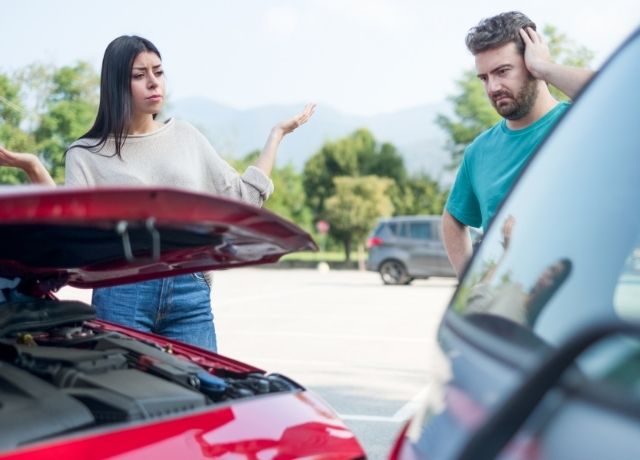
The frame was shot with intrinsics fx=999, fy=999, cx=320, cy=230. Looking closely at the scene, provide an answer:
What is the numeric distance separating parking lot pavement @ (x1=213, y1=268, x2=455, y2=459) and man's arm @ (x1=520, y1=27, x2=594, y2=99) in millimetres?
902

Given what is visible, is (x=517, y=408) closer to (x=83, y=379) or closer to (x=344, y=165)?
(x=83, y=379)

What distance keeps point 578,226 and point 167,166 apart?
2482 millimetres

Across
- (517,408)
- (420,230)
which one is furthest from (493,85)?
(420,230)

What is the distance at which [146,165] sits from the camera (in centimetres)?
A: 365

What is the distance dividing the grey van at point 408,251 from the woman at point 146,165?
60.4 feet

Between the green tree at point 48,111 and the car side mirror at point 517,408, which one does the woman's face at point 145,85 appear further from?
the green tree at point 48,111

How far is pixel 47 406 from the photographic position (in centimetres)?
194

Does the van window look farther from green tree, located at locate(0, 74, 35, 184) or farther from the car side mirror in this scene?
the car side mirror

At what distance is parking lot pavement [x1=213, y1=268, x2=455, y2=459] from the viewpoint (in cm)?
713

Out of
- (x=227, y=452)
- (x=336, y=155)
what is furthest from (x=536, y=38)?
(x=336, y=155)

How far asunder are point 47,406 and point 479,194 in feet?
6.41

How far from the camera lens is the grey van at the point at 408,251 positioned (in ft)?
72.8

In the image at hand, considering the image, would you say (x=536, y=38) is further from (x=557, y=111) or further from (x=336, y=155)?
(x=336, y=155)

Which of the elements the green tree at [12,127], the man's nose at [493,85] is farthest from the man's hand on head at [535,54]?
the green tree at [12,127]
